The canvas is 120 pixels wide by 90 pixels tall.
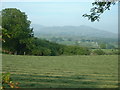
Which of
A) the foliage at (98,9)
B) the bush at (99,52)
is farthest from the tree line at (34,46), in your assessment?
the foliage at (98,9)

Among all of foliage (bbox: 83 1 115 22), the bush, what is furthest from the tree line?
foliage (bbox: 83 1 115 22)

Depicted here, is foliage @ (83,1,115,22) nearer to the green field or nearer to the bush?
the green field

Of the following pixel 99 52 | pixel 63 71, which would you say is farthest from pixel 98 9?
pixel 99 52

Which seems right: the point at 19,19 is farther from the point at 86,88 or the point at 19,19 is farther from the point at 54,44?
the point at 86,88

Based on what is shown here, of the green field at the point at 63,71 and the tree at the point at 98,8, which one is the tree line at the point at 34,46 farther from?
the tree at the point at 98,8

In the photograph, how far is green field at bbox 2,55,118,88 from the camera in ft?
20.2

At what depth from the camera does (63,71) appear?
821 centimetres

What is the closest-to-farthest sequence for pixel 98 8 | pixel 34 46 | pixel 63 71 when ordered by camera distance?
pixel 98 8, pixel 63 71, pixel 34 46

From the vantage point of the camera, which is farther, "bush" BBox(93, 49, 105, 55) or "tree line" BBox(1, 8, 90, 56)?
"bush" BBox(93, 49, 105, 55)

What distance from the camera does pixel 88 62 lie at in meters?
10.3

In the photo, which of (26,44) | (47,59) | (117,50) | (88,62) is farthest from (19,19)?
(117,50)

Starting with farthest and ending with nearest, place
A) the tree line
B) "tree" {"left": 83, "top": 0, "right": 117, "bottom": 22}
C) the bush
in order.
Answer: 1. the bush
2. the tree line
3. "tree" {"left": 83, "top": 0, "right": 117, "bottom": 22}

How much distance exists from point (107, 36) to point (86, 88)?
446 centimetres

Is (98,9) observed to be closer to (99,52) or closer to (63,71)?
(63,71)
